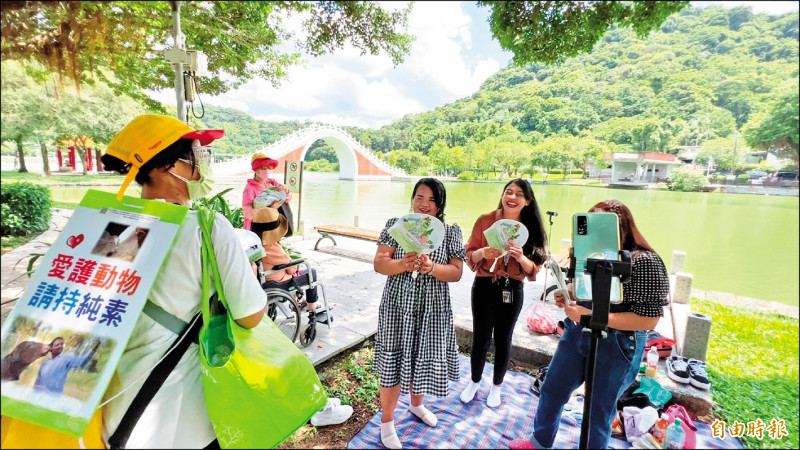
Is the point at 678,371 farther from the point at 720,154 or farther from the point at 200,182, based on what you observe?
the point at 200,182

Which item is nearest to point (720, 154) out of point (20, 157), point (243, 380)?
point (243, 380)

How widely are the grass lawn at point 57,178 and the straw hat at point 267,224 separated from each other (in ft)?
3.30

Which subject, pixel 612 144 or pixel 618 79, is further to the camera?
pixel 612 144

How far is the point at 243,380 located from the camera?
3.39ft

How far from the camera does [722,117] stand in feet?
6.36

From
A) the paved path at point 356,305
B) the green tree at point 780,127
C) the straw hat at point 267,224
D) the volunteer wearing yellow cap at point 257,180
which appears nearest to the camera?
the green tree at point 780,127

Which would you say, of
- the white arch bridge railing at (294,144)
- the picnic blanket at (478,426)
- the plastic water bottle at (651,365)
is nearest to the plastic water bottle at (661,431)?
the picnic blanket at (478,426)

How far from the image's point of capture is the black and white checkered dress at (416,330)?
195 cm

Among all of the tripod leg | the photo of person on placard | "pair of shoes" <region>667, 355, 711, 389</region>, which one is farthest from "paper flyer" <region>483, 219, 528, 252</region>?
the photo of person on placard

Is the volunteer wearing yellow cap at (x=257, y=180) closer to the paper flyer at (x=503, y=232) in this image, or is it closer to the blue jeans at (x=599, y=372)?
the paper flyer at (x=503, y=232)

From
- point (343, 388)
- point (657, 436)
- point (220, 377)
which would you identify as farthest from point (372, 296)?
point (220, 377)

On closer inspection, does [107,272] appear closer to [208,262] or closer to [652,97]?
[208,262]

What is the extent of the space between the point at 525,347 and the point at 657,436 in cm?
125

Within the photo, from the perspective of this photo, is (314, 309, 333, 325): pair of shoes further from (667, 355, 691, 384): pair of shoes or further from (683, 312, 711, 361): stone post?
(683, 312, 711, 361): stone post
